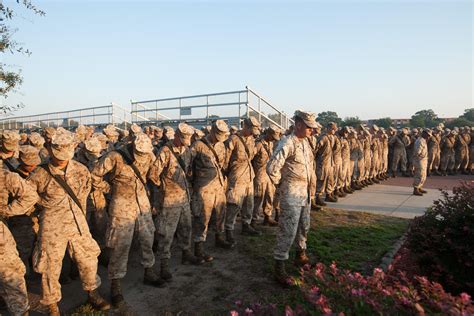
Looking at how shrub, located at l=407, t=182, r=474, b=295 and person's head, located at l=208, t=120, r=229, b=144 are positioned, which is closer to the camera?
shrub, located at l=407, t=182, r=474, b=295

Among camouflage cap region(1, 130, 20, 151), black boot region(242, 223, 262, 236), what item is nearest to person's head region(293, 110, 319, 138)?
black boot region(242, 223, 262, 236)

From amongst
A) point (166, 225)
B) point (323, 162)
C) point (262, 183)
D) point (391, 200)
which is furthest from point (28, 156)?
point (391, 200)

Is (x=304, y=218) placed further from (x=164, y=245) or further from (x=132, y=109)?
(x=132, y=109)

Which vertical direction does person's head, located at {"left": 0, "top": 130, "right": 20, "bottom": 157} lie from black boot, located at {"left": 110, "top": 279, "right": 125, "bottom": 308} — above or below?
above

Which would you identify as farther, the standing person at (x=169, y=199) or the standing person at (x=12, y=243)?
the standing person at (x=169, y=199)

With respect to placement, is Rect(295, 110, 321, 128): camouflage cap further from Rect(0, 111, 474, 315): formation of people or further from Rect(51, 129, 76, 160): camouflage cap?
Rect(51, 129, 76, 160): camouflage cap

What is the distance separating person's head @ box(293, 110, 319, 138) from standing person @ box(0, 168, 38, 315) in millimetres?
3436

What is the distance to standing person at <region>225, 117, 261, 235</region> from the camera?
641 cm

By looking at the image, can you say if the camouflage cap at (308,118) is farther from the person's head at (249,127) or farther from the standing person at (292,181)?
the person's head at (249,127)

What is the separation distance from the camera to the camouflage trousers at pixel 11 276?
11.4 ft

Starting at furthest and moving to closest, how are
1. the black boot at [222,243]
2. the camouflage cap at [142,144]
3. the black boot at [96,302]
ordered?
the black boot at [222,243] < the camouflage cap at [142,144] < the black boot at [96,302]

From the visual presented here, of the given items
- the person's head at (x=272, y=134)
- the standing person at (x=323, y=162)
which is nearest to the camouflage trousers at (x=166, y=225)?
the person's head at (x=272, y=134)

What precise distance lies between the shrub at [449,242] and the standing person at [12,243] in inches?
176

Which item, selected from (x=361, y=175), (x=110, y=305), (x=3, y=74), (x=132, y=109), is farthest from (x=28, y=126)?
(x=110, y=305)
